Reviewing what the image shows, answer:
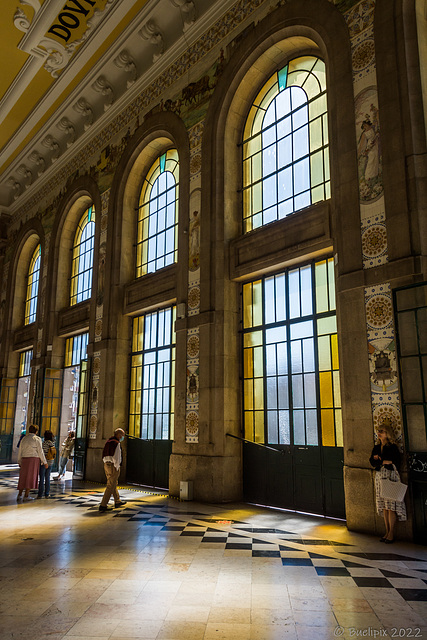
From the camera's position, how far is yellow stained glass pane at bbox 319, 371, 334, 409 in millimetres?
8680

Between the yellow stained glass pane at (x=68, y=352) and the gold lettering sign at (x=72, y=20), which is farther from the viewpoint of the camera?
the yellow stained glass pane at (x=68, y=352)

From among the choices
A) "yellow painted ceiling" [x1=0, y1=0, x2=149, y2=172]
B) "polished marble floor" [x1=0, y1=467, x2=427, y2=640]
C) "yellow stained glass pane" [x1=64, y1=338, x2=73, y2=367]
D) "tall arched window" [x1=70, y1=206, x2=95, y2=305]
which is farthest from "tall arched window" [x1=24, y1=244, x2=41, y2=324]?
"polished marble floor" [x1=0, y1=467, x2=427, y2=640]

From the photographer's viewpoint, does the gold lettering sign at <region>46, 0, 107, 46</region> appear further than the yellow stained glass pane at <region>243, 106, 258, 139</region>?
Yes

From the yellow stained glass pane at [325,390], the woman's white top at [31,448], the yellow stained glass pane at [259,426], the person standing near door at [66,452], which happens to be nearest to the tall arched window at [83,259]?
the person standing near door at [66,452]

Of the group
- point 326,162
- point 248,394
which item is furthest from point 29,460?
point 326,162

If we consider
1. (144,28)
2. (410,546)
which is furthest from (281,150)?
(410,546)

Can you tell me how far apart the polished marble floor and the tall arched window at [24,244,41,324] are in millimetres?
13767

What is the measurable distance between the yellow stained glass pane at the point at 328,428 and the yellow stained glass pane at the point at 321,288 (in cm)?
187

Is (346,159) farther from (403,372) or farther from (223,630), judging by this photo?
(223,630)

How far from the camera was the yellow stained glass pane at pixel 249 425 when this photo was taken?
10.2 m

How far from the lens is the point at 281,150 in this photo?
10461 millimetres

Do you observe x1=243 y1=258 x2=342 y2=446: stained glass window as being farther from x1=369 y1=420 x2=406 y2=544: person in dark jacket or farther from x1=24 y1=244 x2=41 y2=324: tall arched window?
x1=24 y1=244 x2=41 y2=324: tall arched window

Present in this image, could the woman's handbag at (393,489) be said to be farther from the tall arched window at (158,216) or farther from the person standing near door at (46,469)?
the tall arched window at (158,216)

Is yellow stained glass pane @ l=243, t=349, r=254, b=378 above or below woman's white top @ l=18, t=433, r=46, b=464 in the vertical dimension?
above
